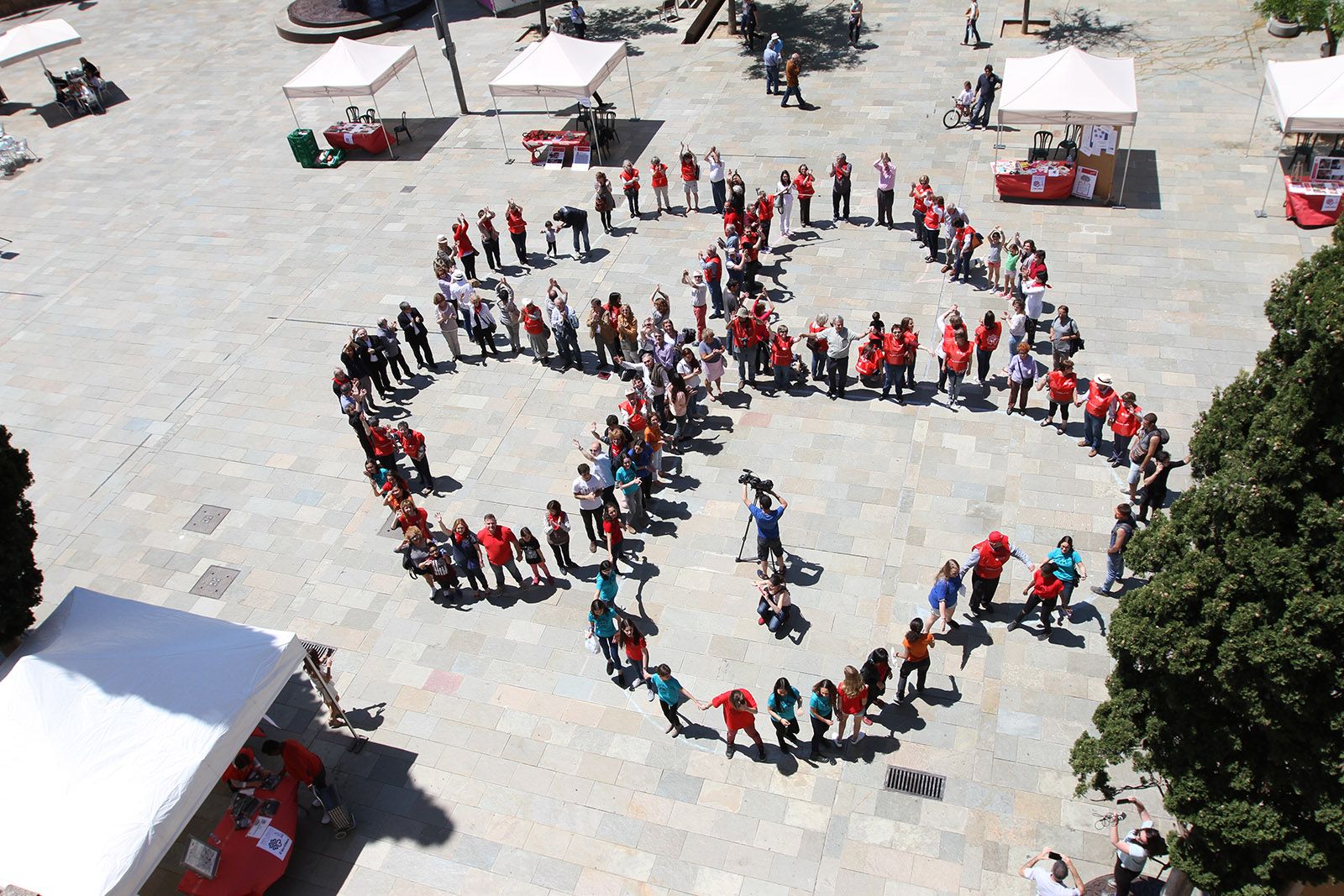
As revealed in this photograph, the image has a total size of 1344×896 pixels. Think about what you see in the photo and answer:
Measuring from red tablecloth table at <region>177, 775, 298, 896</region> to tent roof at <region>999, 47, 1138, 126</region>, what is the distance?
18.2m

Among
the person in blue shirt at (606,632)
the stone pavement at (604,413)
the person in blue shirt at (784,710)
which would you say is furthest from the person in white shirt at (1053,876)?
the person in blue shirt at (606,632)

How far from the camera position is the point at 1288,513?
22.8 ft

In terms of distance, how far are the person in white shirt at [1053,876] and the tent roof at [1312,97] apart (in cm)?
1575

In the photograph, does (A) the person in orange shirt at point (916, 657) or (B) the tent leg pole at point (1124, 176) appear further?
(B) the tent leg pole at point (1124, 176)

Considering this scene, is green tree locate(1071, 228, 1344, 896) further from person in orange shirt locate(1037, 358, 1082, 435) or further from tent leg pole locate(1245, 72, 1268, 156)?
tent leg pole locate(1245, 72, 1268, 156)

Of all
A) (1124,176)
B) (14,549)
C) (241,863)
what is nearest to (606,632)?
(241,863)

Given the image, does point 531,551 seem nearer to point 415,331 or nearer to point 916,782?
point 916,782

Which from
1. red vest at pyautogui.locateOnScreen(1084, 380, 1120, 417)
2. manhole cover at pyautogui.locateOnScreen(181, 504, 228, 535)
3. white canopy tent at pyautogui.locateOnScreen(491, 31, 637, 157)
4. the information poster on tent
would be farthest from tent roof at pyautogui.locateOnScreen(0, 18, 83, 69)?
red vest at pyautogui.locateOnScreen(1084, 380, 1120, 417)

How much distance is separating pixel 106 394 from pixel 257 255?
511 cm

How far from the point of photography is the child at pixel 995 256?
56.8 ft

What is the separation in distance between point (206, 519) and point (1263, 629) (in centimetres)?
1473

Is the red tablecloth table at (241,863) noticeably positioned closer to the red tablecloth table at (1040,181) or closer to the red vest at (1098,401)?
the red vest at (1098,401)

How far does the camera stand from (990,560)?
11.6 meters

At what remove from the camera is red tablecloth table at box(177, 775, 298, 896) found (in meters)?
10.0
